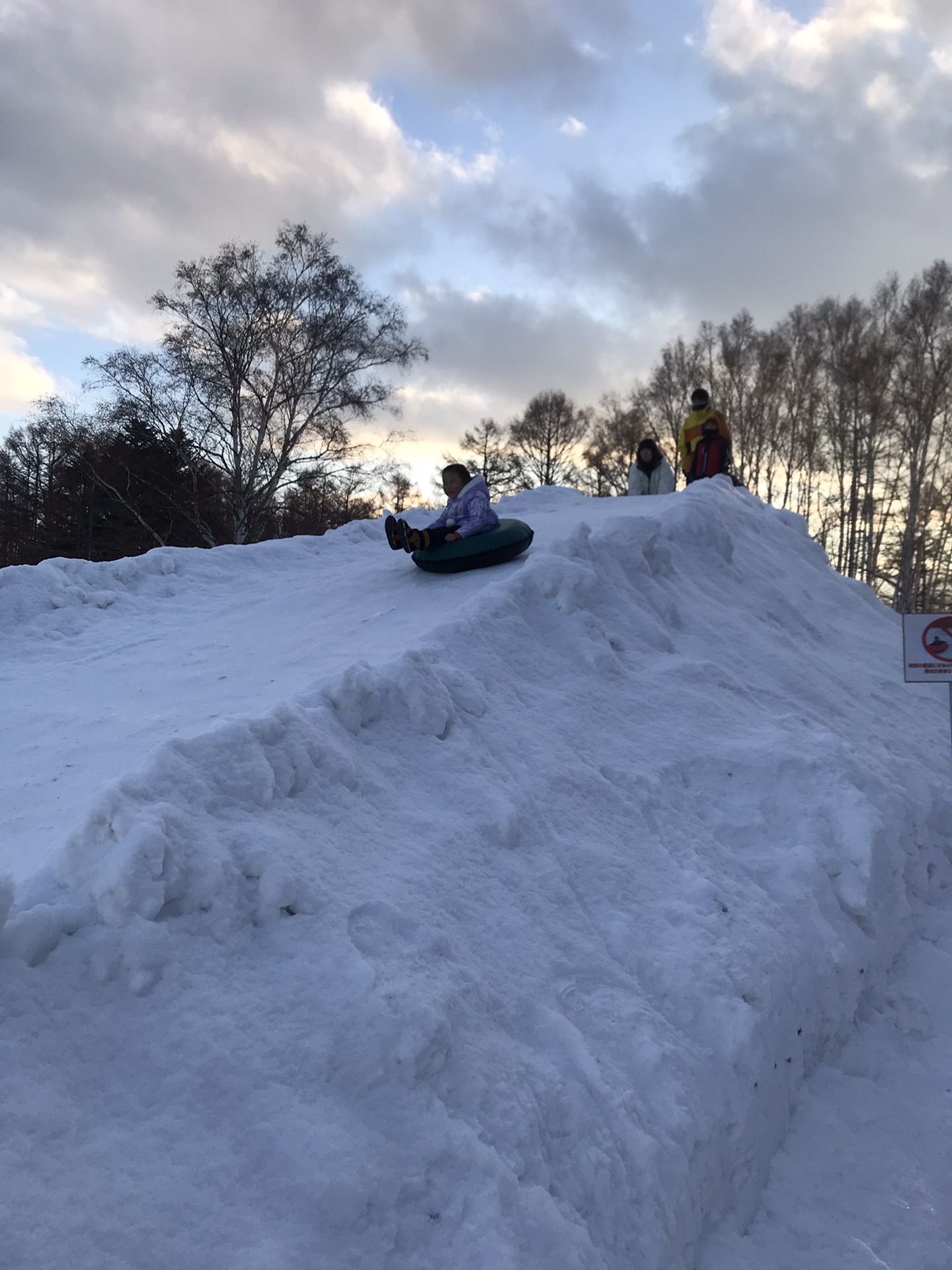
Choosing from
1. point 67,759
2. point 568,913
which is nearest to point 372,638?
point 67,759

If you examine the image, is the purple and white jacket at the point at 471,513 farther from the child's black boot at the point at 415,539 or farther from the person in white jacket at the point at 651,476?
the person in white jacket at the point at 651,476

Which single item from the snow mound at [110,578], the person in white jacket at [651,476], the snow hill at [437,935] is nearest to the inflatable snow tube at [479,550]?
the snow hill at [437,935]

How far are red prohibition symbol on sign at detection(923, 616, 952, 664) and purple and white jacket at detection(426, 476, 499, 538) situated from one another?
9.62 feet

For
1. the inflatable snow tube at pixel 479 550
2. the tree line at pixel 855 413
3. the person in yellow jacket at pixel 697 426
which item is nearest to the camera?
the inflatable snow tube at pixel 479 550

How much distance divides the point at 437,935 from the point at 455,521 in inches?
158

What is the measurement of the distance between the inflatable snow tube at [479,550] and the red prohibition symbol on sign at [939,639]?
271 centimetres

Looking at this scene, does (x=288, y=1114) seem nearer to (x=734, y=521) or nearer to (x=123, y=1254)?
(x=123, y=1254)

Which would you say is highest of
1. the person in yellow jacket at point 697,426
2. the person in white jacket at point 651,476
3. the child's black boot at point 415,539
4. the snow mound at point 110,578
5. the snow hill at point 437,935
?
the person in yellow jacket at point 697,426

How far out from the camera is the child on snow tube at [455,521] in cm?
595

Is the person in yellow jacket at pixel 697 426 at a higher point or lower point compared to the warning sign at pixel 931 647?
higher

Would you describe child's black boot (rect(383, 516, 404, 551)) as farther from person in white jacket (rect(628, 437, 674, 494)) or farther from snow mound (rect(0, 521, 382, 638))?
person in white jacket (rect(628, 437, 674, 494))

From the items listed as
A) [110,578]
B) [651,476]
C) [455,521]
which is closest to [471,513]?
→ [455,521]

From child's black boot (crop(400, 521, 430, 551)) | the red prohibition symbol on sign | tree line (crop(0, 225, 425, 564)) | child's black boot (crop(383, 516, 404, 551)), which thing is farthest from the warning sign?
tree line (crop(0, 225, 425, 564))

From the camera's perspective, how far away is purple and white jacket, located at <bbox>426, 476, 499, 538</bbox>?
5.97 meters
